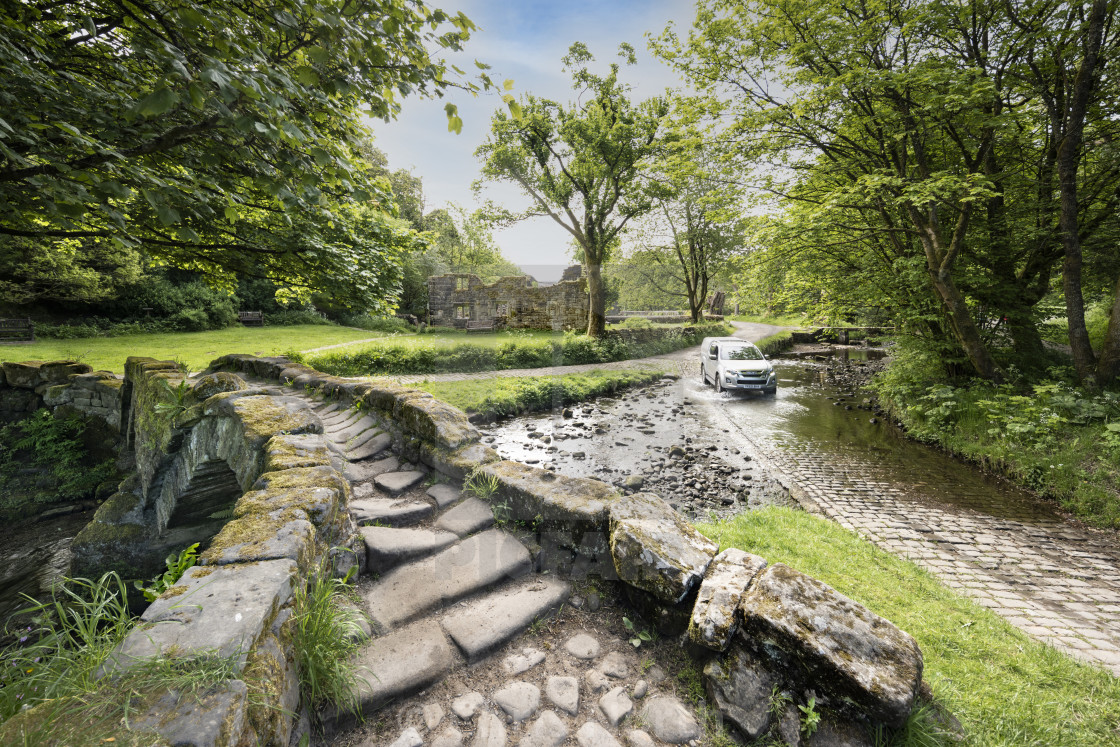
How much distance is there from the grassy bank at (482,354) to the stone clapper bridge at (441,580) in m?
8.09

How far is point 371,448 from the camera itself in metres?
4.47

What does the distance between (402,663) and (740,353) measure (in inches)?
509

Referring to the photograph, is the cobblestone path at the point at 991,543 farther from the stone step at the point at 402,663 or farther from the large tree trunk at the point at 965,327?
the stone step at the point at 402,663

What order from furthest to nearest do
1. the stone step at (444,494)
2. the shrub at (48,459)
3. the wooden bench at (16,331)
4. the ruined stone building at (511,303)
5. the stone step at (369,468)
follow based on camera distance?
the ruined stone building at (511,303), the wooden bench at (16,331), the shrub at (48,459), the stone step at (369,468), the stone step at (444,494)

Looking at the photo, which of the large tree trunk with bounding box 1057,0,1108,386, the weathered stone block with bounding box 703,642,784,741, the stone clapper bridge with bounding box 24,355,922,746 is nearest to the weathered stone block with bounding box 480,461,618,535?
the stone clapper bridge with bounding box 24,355,922,746

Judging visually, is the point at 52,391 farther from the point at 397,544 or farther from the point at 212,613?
the point at 212,613

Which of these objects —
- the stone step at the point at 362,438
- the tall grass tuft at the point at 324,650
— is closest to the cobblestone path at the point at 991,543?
the tall grass tuft at the point at 324,650

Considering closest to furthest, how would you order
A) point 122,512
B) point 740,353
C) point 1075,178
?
1. point 122,512
2. point 1075,178
3. point 740,353

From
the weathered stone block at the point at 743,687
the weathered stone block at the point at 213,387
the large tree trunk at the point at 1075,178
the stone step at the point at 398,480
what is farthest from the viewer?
the large tree trunk at the point at 1075,178

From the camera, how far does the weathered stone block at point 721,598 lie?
1.94 metres

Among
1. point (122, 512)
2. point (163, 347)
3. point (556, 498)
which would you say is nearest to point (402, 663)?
point (556, 498)

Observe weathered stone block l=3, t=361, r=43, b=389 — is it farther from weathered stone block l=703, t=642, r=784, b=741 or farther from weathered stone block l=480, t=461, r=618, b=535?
weathered stone block l=703, t=642, r=784, b=741

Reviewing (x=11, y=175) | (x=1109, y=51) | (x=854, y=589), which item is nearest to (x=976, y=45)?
(x=1109, y=51)

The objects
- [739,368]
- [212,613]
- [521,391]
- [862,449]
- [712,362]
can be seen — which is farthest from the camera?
[712,362]
